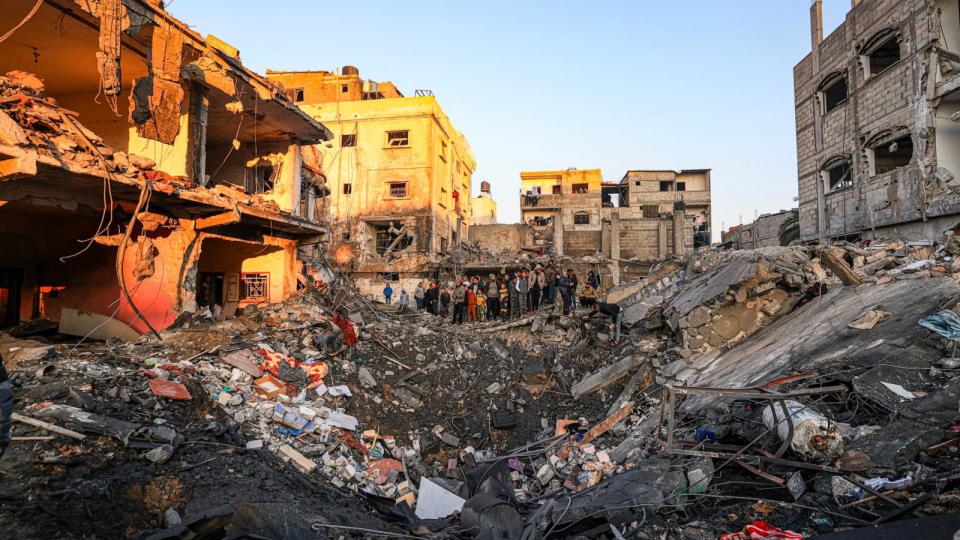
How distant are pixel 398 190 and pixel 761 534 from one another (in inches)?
952

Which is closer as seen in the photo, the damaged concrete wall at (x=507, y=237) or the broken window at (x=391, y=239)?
the broken window at (x=391, y=239)

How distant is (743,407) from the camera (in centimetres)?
596

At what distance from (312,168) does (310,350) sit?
30.1 ft

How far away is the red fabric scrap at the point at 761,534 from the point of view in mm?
3580

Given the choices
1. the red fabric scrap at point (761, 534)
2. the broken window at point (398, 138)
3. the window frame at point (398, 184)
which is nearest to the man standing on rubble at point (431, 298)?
the window frame at point (398, 184)

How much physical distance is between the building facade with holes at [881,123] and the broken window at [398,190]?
61.7 ft

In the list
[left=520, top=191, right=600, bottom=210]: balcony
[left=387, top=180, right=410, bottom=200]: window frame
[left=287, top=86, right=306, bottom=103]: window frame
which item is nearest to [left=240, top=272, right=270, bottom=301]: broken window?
[left=387, top=180, right=410, bottom=200]: window frame

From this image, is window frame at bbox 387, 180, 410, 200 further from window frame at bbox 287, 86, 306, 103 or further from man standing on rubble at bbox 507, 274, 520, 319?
man standing on rubble at bbox 507, 274, 520, 319

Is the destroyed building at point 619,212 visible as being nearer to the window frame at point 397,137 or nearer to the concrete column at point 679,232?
the concrete column at point 679,232

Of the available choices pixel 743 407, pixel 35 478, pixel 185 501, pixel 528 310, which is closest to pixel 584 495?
pixel 743 407

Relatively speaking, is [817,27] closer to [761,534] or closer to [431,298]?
[431,298]

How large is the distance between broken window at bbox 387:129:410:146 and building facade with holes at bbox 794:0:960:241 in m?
18.6

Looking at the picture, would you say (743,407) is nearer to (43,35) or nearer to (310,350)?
(310,350)

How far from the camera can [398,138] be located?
2588 cm
